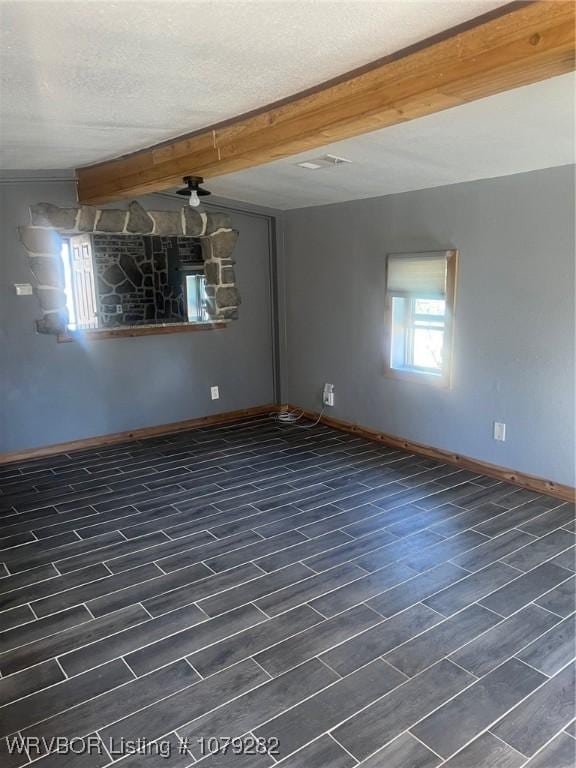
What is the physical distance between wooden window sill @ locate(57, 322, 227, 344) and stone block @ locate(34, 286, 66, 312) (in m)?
0.24

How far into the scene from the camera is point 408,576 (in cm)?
284

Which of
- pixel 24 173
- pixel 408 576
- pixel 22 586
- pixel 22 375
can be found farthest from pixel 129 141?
pixel 408 576

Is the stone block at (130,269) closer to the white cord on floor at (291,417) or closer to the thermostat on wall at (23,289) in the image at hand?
the thermostat on wall at (23,289)

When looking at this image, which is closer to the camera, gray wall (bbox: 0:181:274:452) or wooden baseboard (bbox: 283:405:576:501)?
wooden baseboard (bbox: 283:405:576:501)

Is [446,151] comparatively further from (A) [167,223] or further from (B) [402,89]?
(A) [167,223]

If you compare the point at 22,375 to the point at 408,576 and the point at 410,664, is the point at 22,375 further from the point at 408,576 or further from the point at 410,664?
the point at 410,664

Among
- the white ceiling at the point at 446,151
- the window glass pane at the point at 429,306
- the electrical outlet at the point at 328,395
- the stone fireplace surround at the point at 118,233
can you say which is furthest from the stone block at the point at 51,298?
the window glass pane at the point at 429,306

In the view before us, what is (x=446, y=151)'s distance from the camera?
127 inches

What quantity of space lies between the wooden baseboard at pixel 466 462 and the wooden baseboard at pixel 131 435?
0.84m

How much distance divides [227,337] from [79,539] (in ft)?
9.27

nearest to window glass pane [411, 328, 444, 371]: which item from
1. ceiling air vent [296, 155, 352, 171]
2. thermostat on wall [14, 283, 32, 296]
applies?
ceiling air vent [296, 155, 352, 171]

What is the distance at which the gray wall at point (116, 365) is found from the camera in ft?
14.9

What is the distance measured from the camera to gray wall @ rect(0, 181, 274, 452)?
453 centimetres

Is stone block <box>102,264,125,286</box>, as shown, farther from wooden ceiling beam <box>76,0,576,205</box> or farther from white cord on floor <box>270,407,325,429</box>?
white cord on floor <box>270,407,325,429</box>
